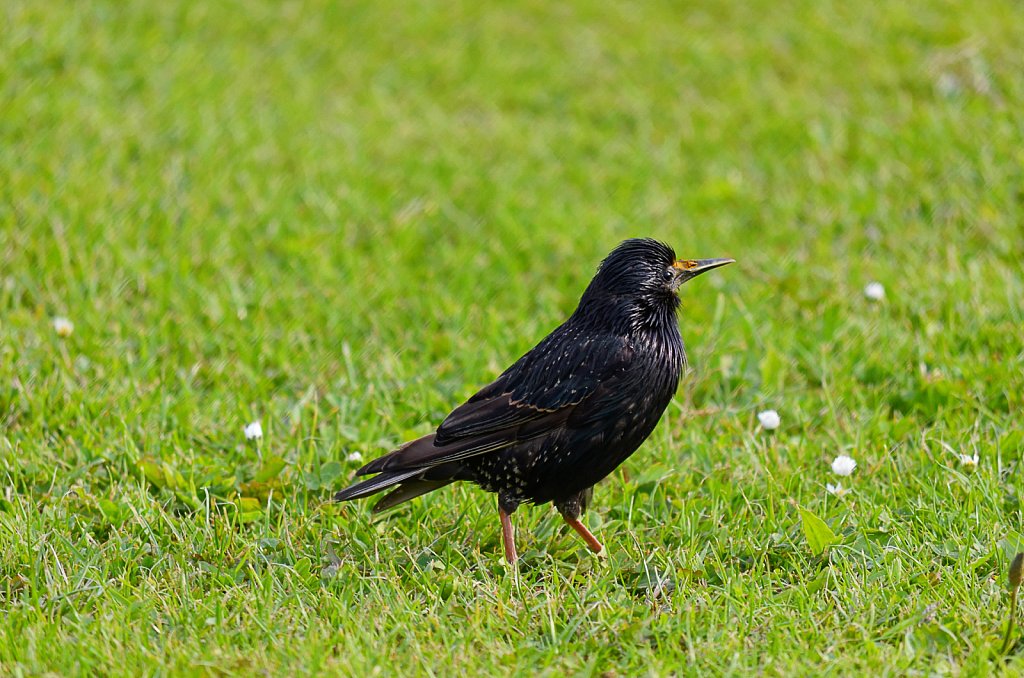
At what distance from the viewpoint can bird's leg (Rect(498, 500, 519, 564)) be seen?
4.28 metres

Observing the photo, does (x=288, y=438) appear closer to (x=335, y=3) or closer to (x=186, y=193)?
(x=186, y=193)

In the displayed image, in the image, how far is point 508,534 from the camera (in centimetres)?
433

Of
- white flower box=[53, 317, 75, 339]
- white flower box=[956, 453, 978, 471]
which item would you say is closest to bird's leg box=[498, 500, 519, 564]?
white flower box=[956, 453, 978, 471]

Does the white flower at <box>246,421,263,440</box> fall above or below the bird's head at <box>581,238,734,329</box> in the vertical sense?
below

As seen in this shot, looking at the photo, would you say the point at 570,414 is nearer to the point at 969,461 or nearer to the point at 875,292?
the point at 969,461

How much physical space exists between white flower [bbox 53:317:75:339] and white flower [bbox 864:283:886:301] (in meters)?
3.95

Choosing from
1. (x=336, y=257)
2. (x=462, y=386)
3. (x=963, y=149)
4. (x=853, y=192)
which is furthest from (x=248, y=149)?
(x=963, y=149)

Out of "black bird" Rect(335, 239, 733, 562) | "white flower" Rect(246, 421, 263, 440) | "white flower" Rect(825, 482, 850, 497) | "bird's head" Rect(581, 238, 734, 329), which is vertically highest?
"bird's head" Rect(581, 238, 734, 329)

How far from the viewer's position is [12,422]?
5.07 meters

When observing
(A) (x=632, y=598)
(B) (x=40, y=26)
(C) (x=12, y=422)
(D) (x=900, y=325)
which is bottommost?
(D) (x=900, y=325)

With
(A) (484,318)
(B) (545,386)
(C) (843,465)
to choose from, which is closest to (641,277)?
(B) (545,386)

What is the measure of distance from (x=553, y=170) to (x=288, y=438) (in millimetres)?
3526

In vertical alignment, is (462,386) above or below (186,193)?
below

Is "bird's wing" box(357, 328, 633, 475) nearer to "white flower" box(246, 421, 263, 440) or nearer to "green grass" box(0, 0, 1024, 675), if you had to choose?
"green grass" box(0, 0, 1024, 675)
